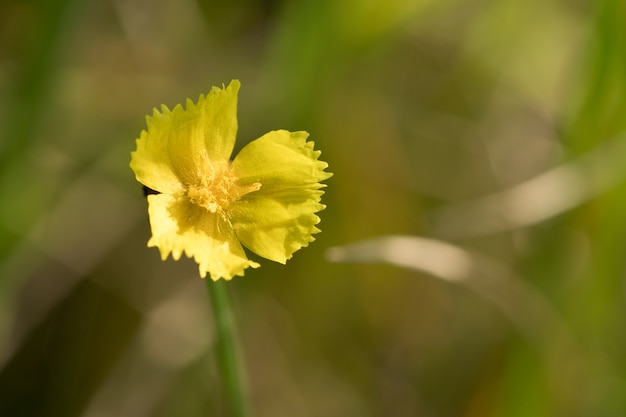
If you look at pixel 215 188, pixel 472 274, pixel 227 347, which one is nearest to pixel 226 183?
pixel 215 188

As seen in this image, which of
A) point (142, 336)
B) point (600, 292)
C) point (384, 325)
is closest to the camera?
point (600, 292)

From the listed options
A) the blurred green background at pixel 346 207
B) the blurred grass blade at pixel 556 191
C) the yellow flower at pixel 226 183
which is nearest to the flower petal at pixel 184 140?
the yellow flower at pixel 226 183

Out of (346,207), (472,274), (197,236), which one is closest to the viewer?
(197,236)

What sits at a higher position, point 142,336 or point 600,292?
point 600,292

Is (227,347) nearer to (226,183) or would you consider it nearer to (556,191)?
(226,183)

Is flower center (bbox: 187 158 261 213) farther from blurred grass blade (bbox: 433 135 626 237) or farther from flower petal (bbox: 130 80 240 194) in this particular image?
blurred grass blade (bbox: 433 135 626 237)

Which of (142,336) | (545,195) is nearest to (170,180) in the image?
(142,336)

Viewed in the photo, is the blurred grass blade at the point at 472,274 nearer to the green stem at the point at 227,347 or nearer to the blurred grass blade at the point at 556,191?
the blurred grass blade at the point at 556,191

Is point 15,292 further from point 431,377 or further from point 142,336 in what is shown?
point 431,377
